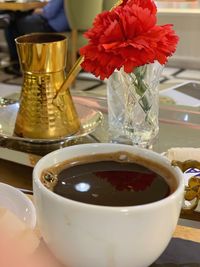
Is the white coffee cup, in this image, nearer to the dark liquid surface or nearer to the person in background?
the dark liquid surface

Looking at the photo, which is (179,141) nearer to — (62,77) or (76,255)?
(62,77)

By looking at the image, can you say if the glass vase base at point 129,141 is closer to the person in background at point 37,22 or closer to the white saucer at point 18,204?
the white saucer at point 18,204

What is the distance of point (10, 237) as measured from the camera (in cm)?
42

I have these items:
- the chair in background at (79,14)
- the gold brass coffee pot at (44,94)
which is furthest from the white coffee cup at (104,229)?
the chair in background at (79,14)

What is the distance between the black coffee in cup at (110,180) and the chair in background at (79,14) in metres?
2.53

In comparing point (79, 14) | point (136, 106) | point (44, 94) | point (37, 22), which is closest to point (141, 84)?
point (136, 106)

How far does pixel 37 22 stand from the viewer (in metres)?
3.38

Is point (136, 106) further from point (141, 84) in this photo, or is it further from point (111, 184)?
point (111, 184)

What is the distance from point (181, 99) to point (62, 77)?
2.34ft

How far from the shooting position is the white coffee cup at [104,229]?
1.13ft

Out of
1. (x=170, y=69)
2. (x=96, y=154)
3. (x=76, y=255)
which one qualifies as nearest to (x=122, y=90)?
(x=96, y=154)

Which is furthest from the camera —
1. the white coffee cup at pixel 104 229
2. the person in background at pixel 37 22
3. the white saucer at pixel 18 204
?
the person in background at pixel 37 22

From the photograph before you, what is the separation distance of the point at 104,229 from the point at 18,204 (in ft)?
0.72

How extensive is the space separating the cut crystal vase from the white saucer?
26 centimetres
